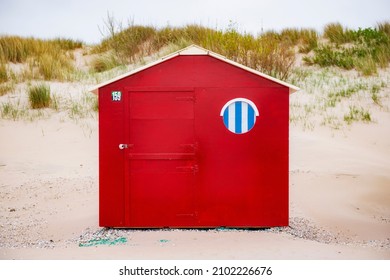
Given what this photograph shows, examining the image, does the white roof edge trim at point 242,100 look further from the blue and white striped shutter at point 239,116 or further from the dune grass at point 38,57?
the dune grass at point 38,57

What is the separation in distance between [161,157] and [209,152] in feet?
1.93

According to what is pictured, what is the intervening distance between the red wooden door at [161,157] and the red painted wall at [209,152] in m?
0.01

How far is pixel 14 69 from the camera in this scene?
1883 centimetres

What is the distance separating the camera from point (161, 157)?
7703 mm

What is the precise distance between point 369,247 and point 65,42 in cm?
1751

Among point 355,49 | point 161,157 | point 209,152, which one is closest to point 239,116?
point 209,152

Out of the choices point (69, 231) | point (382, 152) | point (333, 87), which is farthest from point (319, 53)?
point (69, 231)

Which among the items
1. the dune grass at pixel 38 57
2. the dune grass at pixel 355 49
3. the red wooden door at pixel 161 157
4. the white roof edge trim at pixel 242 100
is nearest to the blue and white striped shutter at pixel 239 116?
the white roof edge trim at pixel 242 100

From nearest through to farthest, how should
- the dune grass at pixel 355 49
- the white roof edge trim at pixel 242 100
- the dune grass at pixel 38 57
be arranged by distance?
the white roof edge trim at pixel 242 100
the dune grass at pixel 355 49
the dune grass at pixel 38 57

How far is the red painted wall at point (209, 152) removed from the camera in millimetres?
7691

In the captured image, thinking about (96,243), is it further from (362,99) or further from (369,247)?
(362,99)

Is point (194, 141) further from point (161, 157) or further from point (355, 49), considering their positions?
point (355, 49)

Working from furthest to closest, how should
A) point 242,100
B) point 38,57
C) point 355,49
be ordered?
point 38,57 → point 355,49 → point 242,100

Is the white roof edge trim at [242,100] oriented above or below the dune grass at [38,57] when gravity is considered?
below
